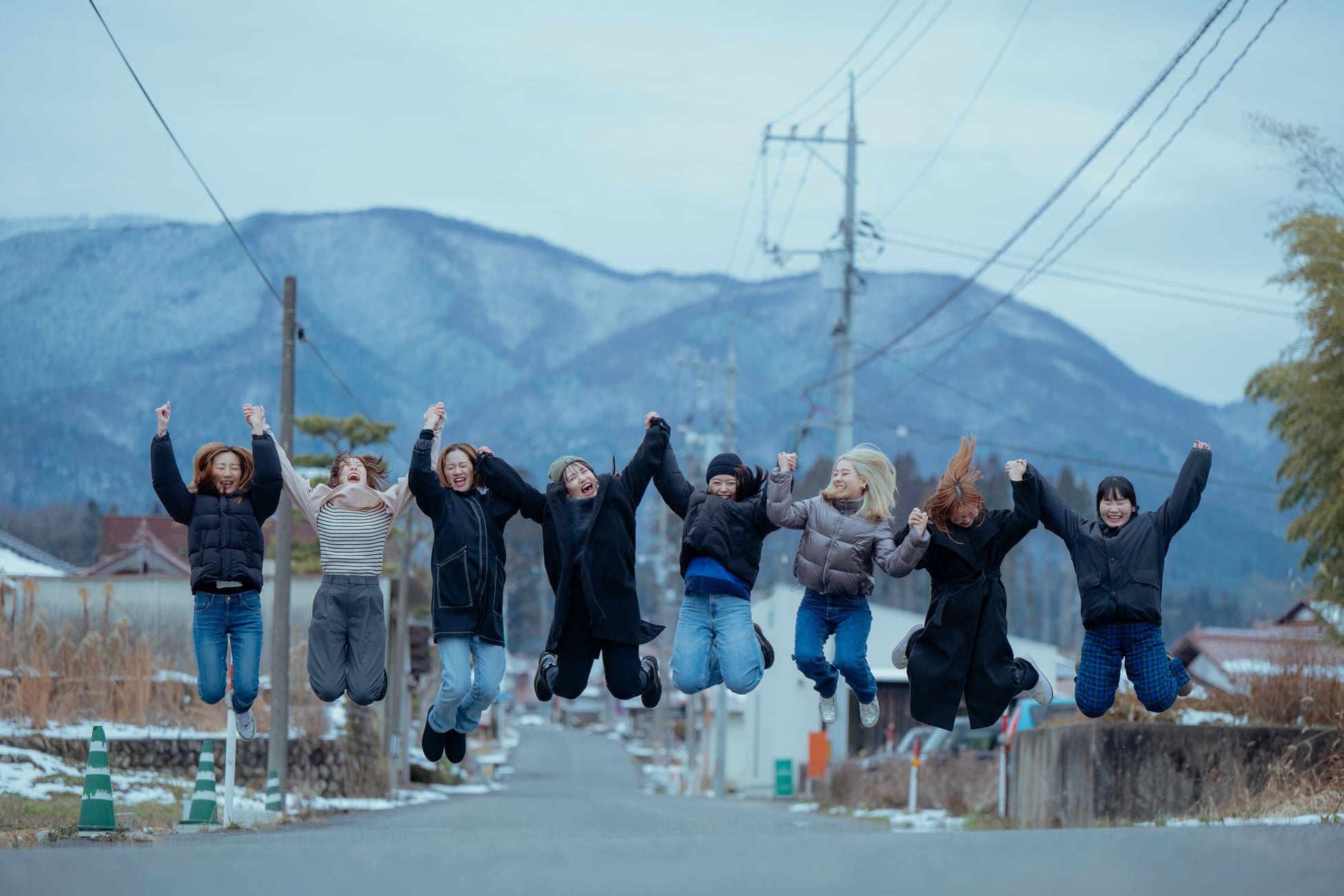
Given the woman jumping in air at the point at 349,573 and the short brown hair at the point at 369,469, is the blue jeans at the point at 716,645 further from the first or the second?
the short brown hair at the point at 369,469

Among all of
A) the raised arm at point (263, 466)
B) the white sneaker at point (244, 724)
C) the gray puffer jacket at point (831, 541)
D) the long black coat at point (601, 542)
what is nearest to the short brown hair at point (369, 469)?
the raised arm at point (263, 466)

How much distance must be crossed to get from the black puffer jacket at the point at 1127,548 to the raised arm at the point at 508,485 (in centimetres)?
380

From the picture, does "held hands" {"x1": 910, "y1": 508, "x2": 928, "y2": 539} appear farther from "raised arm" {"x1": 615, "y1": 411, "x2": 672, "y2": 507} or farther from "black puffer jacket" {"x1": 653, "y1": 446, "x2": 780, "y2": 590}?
"raised arm" {"x1": 615, "y1": 411, "x2": 672, "y2": 507}

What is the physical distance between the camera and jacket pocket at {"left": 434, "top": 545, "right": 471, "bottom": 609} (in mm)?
11008

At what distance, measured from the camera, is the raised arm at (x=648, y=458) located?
36.7ft

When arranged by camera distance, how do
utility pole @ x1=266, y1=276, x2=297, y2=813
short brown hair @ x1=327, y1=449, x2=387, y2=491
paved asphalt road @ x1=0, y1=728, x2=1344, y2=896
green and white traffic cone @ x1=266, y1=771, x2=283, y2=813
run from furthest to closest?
1. utility pole @ x1=266, y1=276, x2=297, y2=813
2. green and white traffic cone @ x1=266, y1=771, x2=283, y2=813
3. short brown hair @ x1=327, y1=449, x2=387, y2=491
4. paved asphalt road @ x1=0, y1=728, x2=1344, y2=896

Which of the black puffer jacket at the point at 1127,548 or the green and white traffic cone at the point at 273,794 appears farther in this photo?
the green and white traffic cone at the point at 273,794

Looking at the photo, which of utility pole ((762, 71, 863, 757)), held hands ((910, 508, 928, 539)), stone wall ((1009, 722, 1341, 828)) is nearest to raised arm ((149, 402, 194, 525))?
held hands ((910, 508, 928, 539))

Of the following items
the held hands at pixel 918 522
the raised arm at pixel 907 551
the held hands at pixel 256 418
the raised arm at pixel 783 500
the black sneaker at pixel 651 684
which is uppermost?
the held hands at pixel 256 418

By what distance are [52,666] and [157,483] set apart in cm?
1147

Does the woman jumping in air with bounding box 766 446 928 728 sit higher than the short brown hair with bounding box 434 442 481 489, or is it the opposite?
the short brown hair with bounding box 434 442 481 489

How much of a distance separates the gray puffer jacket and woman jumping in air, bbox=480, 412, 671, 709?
39.6 inches

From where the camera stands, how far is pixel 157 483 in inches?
423

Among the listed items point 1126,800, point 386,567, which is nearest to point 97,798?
point 1126,800
